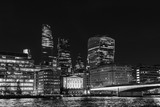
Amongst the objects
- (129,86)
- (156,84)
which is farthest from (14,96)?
(156,84)

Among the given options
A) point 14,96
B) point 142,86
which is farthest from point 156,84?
point 14,96

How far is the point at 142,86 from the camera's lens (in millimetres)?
183750

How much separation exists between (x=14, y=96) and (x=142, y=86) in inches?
2968

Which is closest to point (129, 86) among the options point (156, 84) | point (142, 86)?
point (142, 86)

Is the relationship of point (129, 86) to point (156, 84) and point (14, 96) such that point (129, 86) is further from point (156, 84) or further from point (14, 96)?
point (14, 96)

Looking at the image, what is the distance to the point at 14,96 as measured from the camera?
191 m

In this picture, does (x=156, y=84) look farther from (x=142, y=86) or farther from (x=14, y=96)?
(x=14, y=96)

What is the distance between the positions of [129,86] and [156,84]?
2874cm

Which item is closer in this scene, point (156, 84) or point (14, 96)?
point (156, 84)

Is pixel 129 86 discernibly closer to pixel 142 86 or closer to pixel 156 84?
pixel 142 86

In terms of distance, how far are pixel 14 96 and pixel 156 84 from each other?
3255 inches

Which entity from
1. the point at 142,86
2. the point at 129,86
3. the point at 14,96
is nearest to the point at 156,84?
the point at 142,86

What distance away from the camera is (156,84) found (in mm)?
173125

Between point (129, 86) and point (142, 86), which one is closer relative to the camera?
point (142, 86)
